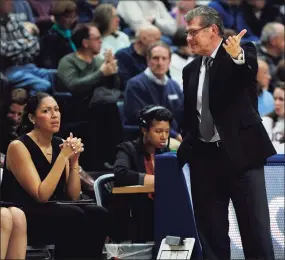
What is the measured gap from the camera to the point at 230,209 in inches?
262

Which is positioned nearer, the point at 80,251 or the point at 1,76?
the point at 80,251

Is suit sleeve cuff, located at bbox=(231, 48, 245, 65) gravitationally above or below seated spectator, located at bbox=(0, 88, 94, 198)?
above

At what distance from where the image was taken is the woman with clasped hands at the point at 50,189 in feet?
19.9

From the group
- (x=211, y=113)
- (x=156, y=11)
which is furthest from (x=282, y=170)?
(x=156, y=11)

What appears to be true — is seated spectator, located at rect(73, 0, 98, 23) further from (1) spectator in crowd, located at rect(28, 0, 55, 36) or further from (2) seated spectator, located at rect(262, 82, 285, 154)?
(2) seated spectator, located at rect(262, 82, 285, 154)

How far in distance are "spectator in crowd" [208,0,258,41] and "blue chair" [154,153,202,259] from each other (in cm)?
530

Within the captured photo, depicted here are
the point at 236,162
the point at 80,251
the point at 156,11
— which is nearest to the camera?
the point at 236,162

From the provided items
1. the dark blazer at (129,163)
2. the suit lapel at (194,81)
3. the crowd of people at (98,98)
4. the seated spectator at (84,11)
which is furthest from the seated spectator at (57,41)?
the suit lapel at (194,81)

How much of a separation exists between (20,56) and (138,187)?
2.82 meters

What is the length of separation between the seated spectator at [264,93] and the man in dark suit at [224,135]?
3.75 metres

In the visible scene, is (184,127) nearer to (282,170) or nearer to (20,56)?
(282,170)

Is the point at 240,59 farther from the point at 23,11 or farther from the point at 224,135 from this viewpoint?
the point at 23,11

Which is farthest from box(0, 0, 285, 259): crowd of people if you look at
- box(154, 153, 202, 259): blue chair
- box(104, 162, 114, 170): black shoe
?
box(154, 153, 202, 259): blue chair

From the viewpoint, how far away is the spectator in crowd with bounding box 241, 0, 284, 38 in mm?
11570
